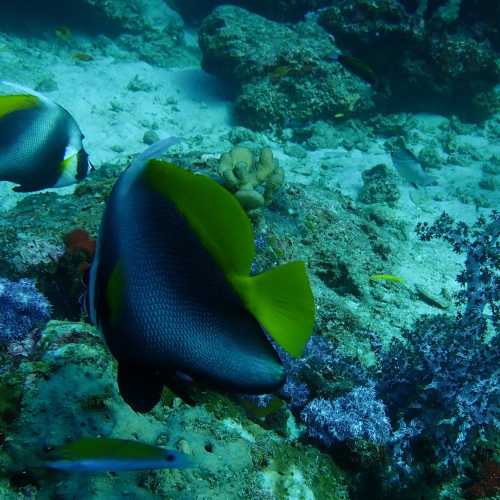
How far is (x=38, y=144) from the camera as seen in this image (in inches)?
105

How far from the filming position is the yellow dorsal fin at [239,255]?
34.9 inches

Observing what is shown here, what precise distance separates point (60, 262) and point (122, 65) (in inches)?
399

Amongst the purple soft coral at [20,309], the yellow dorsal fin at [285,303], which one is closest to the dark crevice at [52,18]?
the purple soft coral at [20,309]

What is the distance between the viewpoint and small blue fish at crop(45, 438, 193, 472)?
1.16m

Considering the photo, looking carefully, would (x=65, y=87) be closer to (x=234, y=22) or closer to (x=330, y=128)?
(x=234, y=22)

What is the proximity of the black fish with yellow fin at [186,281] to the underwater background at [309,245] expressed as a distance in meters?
0.11

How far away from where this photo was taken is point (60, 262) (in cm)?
357

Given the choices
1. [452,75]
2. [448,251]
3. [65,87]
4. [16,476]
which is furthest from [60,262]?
[452,75]

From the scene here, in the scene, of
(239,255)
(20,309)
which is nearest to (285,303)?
(239,255)

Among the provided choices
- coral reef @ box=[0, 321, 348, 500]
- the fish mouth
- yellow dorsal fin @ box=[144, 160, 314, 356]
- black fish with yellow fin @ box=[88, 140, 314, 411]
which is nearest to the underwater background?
coral reef @ box=[0, 321, 348, 500]

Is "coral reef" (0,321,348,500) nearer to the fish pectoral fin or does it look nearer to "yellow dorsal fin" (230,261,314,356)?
the fish pectoral fin

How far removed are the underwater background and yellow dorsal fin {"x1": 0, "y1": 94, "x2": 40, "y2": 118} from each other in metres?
0.14

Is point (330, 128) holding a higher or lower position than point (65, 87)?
higher

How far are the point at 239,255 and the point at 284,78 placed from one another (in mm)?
9642
